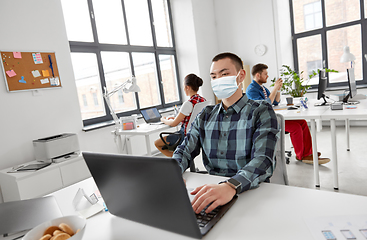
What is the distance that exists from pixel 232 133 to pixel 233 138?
0.09ft

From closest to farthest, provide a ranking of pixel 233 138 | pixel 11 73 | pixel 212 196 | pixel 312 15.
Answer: pixel 212 196
pixel 233 138
pixel 11 73
pixel 312 15

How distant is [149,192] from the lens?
0.69 m

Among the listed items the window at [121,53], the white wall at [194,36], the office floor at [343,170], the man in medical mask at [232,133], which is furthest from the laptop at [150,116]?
the man in medical mask at [232,133]

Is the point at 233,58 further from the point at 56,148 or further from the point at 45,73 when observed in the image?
the point at 45,73

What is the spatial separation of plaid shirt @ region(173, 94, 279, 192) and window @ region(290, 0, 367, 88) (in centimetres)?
421

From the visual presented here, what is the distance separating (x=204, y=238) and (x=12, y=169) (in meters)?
2.58

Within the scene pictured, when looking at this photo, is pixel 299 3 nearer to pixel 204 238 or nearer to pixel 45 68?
pixel 45 68

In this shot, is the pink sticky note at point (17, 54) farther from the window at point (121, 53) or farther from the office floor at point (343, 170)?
the office floor at point (343, 170)

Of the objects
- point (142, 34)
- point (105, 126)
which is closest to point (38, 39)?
point (105, 126)

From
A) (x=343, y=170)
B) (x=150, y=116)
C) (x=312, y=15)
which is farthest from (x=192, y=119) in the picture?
(x=312, y=15)

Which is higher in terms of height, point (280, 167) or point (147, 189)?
point (147, 189)

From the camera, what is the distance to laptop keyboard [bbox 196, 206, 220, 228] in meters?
0.74

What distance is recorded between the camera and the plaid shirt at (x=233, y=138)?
1126 mm

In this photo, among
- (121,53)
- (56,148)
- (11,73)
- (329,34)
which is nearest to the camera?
(56,148)
